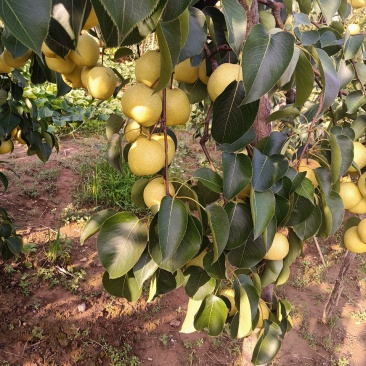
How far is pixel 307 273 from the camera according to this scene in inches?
114

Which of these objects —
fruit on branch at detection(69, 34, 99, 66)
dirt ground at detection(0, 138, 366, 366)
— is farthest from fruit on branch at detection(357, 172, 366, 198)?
dirt ground at detection(0, 138, 366, 366)

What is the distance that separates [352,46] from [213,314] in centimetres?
64

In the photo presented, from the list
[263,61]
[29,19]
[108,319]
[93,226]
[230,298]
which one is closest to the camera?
[29,19]

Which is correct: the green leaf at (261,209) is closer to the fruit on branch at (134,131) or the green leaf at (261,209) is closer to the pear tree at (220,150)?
the pear tree at (220,150)

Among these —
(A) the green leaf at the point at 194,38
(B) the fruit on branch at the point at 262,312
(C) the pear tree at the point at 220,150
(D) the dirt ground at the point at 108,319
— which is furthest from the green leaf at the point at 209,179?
(D) the dirt ground at the point at 108,319

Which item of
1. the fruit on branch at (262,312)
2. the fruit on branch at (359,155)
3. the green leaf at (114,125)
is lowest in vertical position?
the fruit on branch at (262,312)

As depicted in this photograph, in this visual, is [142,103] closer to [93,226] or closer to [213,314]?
[93,226]

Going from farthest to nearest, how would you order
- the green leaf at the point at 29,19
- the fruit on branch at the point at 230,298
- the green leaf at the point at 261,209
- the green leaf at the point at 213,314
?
the fruit on branch at the point at 230,298
the green leaf at the point at 213,314
the green leaf at the point at 261,209
the green leaf at the point at 29,19

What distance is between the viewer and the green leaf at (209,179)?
68 centimetres

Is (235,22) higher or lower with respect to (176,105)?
higher

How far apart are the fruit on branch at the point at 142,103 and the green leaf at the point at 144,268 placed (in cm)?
24

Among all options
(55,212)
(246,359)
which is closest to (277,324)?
(246,359)

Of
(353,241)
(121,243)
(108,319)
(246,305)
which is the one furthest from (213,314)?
(108,319)

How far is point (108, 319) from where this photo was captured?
2.26 m
